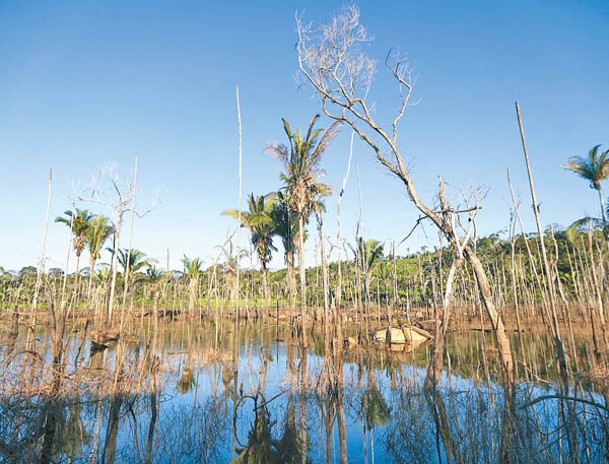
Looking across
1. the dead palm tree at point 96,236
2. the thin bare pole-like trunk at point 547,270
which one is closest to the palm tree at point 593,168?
the thin bare pole-like trunk at point 547,270

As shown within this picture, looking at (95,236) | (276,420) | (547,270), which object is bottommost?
(276,420)

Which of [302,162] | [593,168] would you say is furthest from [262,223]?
[593,168]

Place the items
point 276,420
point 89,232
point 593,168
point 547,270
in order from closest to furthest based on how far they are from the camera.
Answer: point 276,420, point 547,270, point 593,168, point 89,232

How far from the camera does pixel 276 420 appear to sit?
797 centimetres

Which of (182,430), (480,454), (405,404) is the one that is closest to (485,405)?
(405,404)

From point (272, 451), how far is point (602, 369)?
1003cm

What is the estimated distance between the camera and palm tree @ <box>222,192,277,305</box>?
28344 millimetres

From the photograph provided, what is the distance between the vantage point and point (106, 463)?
5859mm

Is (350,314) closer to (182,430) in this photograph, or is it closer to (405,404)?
(405,404)

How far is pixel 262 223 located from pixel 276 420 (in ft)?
77.1

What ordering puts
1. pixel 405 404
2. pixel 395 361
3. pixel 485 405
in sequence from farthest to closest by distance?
pixel 395 361 < pixel 405 404 < pixel 485 405

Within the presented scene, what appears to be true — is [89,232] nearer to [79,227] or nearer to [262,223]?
[79,227]

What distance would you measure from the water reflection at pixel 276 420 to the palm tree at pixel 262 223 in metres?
17.6

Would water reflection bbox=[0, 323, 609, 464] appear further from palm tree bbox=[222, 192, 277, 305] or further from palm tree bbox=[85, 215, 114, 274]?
palm tree bbox=[85, 215, 114, 274]
